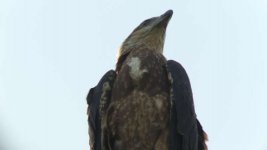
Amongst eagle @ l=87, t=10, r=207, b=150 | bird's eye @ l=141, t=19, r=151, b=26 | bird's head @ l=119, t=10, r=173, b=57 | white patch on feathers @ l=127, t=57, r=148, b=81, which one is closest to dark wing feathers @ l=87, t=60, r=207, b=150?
eagle @ l=87, t=10, r=207, b=150

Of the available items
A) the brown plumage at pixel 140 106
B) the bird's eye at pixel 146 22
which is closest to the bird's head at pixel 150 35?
the bird's eye at pixel 146 22

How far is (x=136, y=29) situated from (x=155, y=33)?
497 millimetres

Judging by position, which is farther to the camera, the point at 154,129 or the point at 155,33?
the point at 155,33

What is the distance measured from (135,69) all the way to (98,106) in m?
0.70

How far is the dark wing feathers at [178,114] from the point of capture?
8992 millimetres

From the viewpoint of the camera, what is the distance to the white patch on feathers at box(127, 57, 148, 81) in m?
9.42

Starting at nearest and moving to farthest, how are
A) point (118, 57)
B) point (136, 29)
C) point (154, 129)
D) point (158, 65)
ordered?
point (154, 129)
point (158, 65)
point (118, 57)
point (136, 29)

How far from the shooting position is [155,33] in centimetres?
1091

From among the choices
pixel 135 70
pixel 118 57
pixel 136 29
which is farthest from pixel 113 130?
pixel 136 29

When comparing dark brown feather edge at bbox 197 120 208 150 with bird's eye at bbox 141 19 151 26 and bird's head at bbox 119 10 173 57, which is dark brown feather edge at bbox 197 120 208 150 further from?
bird's eye at bbox 141 19 151 26

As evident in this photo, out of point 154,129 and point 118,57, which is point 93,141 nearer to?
point 154,129

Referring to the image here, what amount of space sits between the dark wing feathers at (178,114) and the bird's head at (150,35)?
39.7 inches

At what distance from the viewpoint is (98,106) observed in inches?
370

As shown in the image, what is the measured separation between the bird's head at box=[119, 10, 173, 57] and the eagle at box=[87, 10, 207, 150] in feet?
2.46
